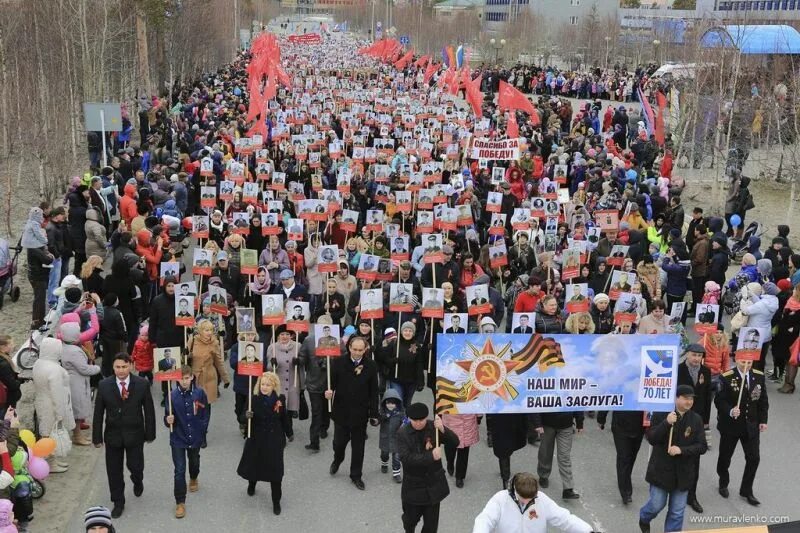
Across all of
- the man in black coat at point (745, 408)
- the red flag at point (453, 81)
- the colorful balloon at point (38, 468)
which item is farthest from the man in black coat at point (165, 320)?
the red flag at point (453, 81)

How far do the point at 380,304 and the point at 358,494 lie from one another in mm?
2567

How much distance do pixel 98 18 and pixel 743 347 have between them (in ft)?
78.8

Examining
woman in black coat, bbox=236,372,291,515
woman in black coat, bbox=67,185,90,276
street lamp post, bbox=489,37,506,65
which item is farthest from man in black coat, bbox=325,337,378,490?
street lamp post, bbox=489,37,506,65

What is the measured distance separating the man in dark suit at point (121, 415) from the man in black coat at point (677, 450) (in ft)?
14.5

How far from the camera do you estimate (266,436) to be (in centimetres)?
797

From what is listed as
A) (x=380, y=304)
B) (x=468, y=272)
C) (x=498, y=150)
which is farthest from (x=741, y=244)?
(x=380, y=304)

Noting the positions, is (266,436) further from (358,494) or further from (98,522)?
(98,522)

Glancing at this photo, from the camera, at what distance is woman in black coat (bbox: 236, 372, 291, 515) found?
791 cm

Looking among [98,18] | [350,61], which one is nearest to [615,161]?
[98,18]

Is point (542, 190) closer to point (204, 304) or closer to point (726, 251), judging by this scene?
point (726, 251)

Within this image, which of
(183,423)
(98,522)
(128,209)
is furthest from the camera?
(128,209)

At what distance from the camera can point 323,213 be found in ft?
48.8

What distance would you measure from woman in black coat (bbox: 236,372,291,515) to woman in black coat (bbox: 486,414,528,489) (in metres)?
2.07

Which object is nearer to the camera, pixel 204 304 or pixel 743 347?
pixel 743 347
